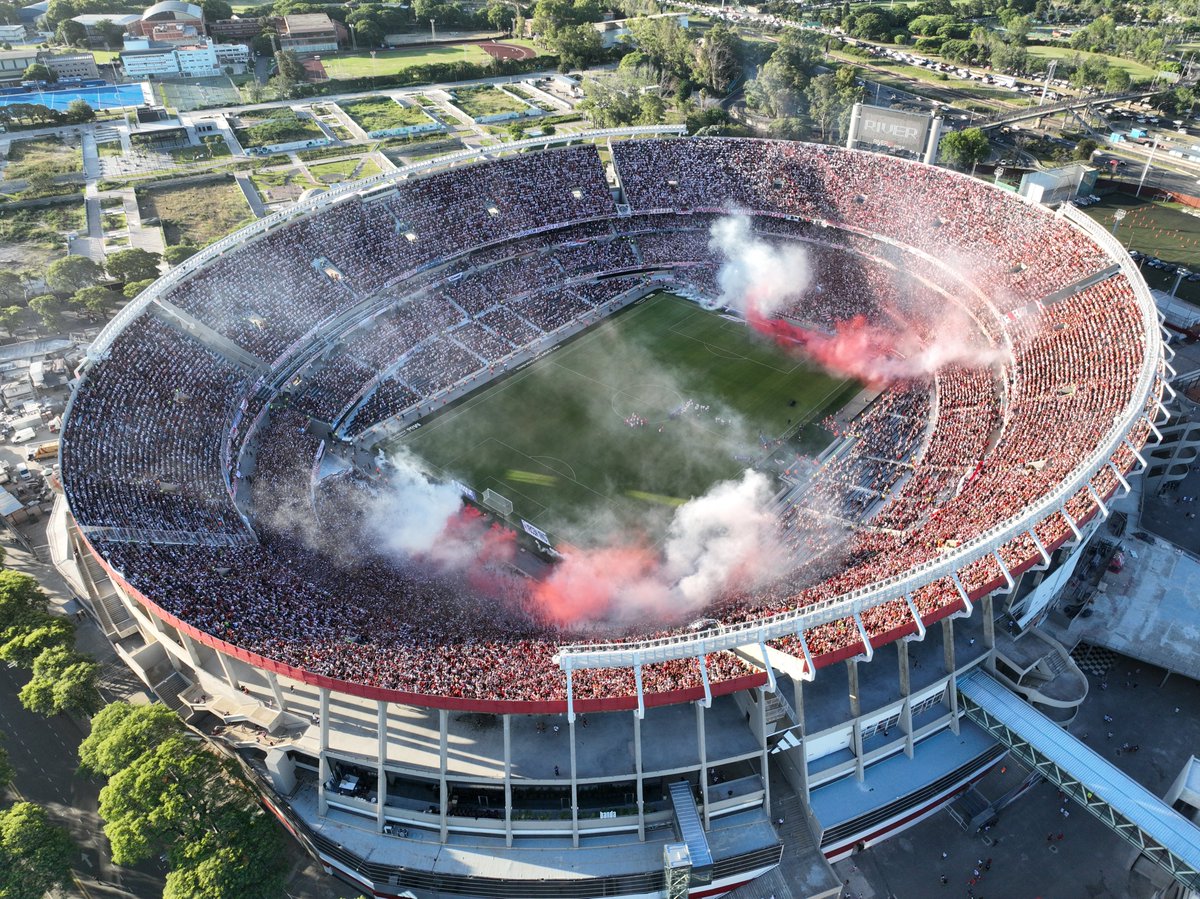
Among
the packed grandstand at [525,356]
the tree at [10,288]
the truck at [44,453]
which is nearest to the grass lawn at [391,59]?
the tree at [10,288]

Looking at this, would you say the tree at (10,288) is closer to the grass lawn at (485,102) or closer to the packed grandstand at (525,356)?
the packed grandstand at (525,356)

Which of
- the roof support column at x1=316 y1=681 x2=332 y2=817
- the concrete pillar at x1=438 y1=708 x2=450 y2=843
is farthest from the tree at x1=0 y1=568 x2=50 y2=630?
the concrete pillar at x1=438 y1=708 x2=450 y2=843

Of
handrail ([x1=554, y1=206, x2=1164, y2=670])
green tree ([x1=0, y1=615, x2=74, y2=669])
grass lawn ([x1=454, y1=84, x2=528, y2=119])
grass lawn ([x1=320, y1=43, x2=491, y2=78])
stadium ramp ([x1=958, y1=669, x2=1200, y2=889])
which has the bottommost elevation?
green tree ([x1=0, y1=615, x2=74, y2=669])

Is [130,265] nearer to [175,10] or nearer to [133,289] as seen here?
[133,289]

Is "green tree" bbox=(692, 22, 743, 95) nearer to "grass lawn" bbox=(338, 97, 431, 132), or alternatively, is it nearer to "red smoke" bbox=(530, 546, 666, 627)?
"grass lawn" bbox=(338, 97, 431, 132)

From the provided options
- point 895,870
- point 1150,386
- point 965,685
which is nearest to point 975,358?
point 1150,386

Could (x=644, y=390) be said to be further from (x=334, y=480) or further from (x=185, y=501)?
(x=185, y=501)

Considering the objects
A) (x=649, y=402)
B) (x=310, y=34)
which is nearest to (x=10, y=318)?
(x=649, y=402)
